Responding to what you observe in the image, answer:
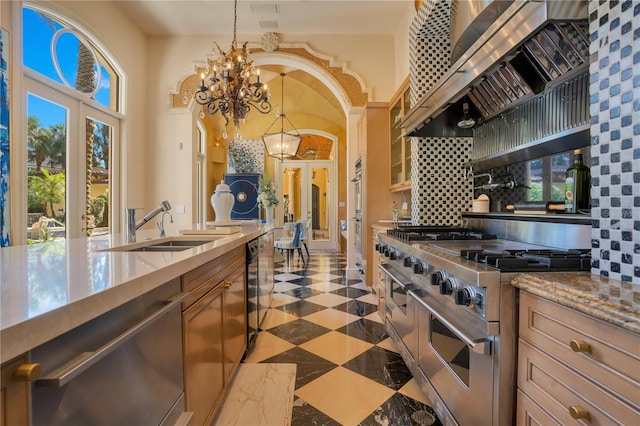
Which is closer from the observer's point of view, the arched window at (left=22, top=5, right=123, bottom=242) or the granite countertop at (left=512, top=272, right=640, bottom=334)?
the granite countertop at (left=512, top=272, right=640, bottom=334)

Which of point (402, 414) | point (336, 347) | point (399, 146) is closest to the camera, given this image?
point (402, 414)

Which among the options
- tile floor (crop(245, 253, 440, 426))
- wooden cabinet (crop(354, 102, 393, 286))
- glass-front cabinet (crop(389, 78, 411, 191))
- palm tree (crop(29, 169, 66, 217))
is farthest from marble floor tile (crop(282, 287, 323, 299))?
palm tree (crop(29, 169, 66, 217))

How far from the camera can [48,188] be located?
122 inches

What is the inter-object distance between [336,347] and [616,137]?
2081 millimetres

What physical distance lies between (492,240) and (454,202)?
1.00 metres

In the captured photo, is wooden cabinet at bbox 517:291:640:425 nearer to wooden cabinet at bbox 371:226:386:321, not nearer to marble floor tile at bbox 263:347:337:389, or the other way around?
marble floor tile at bbox 263:347:337:389

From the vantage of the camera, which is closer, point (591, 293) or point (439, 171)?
point (591, 293)

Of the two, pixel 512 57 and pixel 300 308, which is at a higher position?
pixel 512 57

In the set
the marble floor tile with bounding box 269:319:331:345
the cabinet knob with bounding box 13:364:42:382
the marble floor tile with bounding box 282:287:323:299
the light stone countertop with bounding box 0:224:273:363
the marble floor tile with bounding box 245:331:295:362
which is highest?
the light stone countertop with bounding box 0:224:273:363

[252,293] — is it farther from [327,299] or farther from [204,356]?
[327,299]

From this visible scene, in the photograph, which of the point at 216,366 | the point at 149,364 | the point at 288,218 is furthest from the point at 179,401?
the point at 288,218

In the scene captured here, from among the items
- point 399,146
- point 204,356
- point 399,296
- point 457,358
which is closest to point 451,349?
point 457,358

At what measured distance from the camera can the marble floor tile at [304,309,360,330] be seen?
2.86 m

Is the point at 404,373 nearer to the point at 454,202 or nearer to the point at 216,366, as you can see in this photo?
the point at 216,366
